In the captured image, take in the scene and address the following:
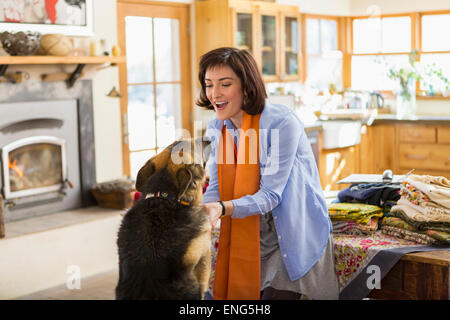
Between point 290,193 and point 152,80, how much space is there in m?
3.29

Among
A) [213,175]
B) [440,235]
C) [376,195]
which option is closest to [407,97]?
[376,195]

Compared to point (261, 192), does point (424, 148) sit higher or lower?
lower

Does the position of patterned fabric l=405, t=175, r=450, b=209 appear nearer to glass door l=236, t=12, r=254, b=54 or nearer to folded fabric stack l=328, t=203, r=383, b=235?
folded fabric stack l=328, t=203, r=383, b=235

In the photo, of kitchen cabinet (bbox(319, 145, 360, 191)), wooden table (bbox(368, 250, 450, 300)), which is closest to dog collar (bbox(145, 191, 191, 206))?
wooden table (bbox(368, 250, 450, 300))

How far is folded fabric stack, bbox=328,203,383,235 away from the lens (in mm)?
2303

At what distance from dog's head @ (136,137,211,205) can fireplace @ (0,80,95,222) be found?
7.77ft

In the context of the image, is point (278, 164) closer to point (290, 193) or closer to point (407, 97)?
point (290, 193)

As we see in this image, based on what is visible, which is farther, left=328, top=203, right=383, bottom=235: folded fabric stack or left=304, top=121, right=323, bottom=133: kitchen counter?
left=304, top=121, right=323, bottom=133: kitchen counter

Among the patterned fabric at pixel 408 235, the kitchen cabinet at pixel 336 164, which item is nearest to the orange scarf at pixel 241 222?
the patterned fabric at pixel 408 235

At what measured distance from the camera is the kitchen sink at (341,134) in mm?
5547

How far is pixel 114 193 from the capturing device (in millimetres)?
4289

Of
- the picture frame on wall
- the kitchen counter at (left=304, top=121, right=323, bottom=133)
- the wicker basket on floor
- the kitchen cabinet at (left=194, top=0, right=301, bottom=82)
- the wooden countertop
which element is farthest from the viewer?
the kitchen counter at (left=304, top=121, right=323, bottom=133)

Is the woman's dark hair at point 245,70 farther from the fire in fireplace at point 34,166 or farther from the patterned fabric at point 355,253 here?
the fire in fireplace at point 34,166

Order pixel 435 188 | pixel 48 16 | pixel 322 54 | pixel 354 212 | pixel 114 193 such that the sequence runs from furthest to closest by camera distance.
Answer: pixel 322 54, pixel 114 193, pixel 48 16, pixel 354 212, pixel 435 188
